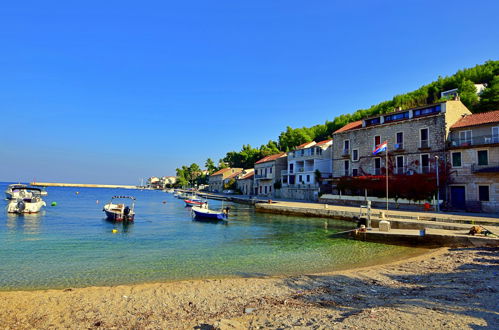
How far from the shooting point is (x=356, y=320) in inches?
269

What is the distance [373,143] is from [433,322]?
38331mm

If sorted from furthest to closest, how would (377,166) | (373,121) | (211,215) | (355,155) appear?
(355,155)
(373,121)
(377,166)
(211,215)

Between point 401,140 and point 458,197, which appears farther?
point 401,140

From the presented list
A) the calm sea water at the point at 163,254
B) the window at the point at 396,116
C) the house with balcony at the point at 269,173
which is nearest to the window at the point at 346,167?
the window at the point at 396,116

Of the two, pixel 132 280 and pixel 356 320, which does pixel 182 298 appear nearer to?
pixel 132 280

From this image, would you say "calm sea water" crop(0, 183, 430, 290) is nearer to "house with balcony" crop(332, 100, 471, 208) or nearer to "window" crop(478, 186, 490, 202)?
"window" crop(478, 186, 490, 202)

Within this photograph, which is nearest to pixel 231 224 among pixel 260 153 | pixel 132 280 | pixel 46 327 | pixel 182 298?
pixel 132 280

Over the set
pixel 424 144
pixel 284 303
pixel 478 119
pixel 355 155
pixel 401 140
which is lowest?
pixel 284 303

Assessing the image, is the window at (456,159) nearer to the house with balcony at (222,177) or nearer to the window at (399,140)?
the window at (399,140)

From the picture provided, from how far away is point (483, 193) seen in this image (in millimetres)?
30000

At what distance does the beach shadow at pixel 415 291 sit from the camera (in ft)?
24.9

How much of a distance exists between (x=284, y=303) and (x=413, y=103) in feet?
214

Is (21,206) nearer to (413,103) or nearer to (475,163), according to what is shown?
(475,163)

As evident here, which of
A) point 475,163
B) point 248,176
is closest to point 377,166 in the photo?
point 475,163
